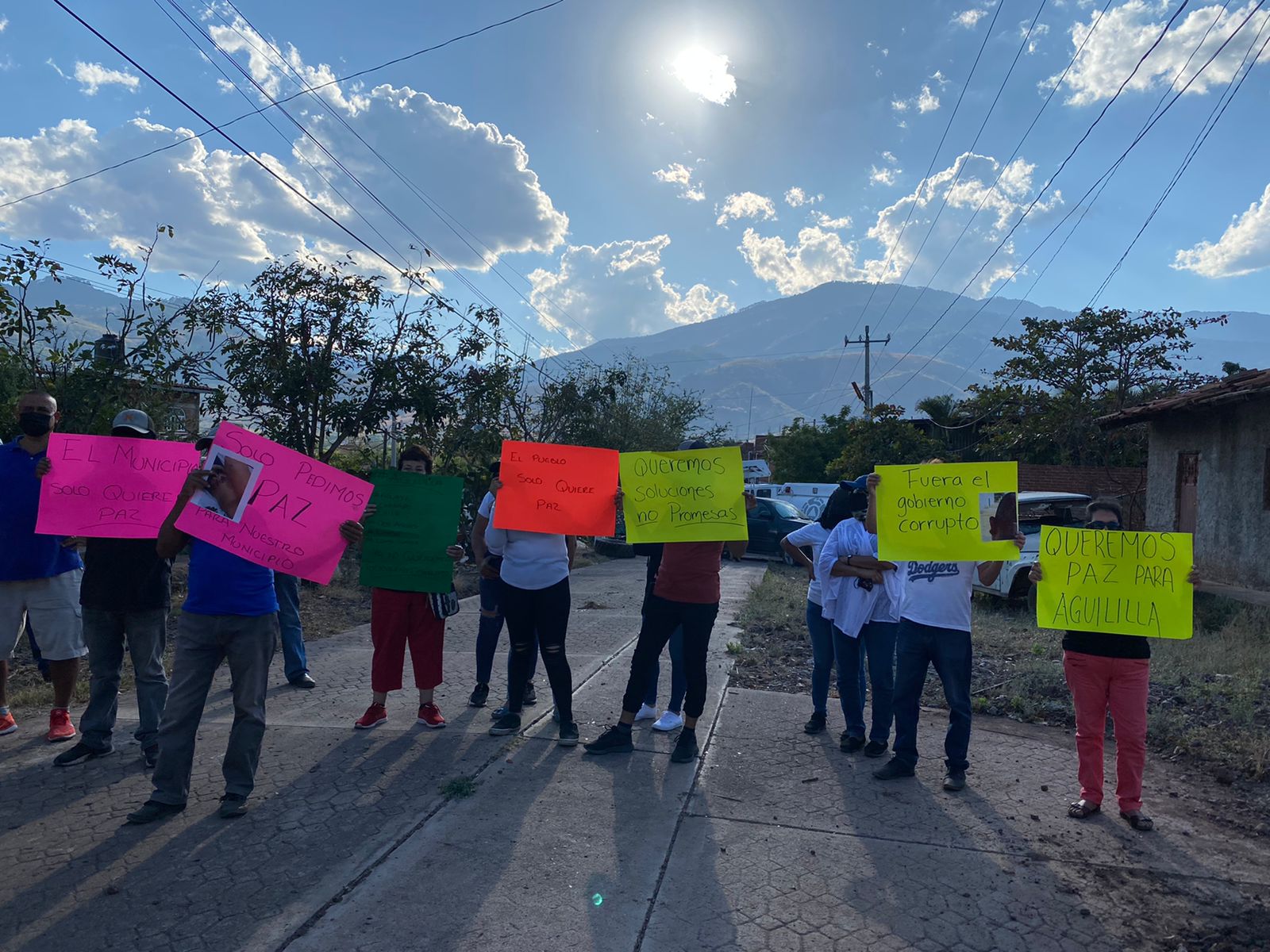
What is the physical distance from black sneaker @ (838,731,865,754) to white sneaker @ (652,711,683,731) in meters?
1.05

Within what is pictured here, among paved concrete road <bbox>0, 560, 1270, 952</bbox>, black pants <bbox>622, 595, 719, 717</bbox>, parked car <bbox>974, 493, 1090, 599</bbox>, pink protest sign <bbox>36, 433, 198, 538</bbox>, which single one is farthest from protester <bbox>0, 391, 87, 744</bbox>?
parked car <bbox>974, 493, 1090, 599</bbox>

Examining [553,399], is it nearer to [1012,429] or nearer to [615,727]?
[1012,429]

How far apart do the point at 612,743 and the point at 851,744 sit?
4.97 ft

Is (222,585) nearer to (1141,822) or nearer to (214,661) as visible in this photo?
(214,661)

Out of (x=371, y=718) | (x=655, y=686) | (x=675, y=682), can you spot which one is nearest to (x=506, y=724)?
(x=371, y=718)

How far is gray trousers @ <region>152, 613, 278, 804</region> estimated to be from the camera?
3977mm

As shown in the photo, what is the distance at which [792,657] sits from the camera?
805 cm

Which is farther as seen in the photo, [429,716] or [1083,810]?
[429,716]

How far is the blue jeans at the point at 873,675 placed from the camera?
521cm

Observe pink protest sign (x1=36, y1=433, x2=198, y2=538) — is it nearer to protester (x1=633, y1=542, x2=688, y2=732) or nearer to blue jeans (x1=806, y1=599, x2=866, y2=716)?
protester (x1=633, y1=542, x2=688, y2=732)

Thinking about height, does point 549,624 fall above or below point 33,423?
below

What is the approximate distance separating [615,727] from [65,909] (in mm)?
2812

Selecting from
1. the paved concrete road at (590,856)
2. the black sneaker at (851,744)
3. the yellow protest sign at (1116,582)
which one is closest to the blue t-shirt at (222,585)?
the paved concrete road at (590,856)

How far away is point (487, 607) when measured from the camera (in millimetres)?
5793
